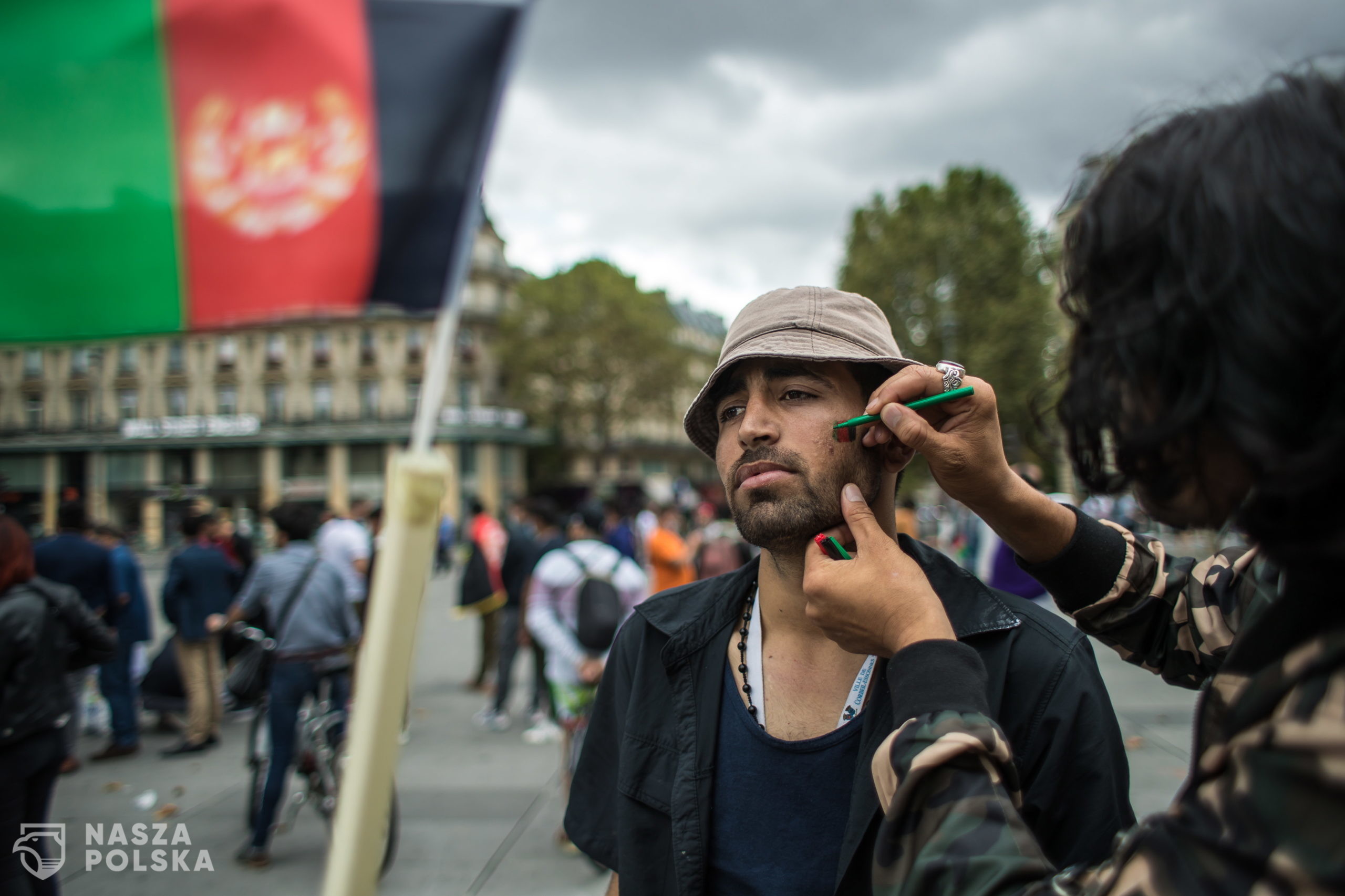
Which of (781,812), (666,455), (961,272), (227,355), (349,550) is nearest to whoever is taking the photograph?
(781,812)

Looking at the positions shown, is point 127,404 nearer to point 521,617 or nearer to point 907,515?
point 521,617

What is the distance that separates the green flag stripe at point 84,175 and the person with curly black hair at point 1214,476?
5.48 ft

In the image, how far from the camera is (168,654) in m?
7.18

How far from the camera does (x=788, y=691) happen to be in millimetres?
1739

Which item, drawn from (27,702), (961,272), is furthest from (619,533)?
(961,272)

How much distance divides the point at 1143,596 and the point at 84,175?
89.8 inches

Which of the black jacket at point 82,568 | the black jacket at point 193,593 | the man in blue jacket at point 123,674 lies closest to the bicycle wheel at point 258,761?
the black jacket at point 193,593

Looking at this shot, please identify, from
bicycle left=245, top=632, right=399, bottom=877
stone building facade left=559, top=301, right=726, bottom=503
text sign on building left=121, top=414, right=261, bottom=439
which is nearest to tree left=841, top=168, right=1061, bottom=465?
stone building facade left=559, top=301, right=726, bottom=503

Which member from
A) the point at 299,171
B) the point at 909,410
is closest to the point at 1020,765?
the point at 909,410

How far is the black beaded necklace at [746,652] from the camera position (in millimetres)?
1715

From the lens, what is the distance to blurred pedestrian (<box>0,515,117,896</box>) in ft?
10.2

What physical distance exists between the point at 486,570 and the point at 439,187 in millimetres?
7198

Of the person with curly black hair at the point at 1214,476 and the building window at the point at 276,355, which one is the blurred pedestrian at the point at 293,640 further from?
the building window at the point at 276,355

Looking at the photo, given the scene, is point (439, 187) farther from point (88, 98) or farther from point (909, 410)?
point (909, 410)
